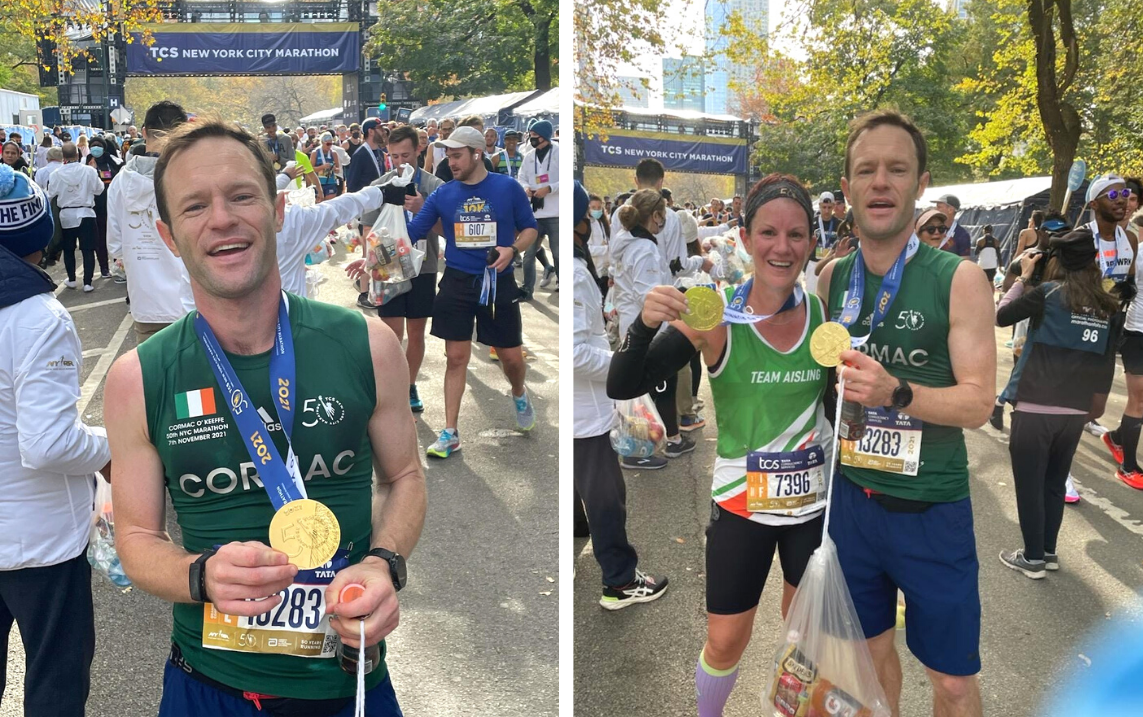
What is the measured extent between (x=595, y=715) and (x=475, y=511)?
1.72 m

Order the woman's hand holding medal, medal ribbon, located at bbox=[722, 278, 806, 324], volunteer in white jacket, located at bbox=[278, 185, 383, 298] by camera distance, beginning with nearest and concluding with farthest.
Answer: the woman's hand holding medal
medal ribbon, located at bbox=[722, 278, 806, 324]
volunteer in white jacket, located at bbox=[278, 185, 383, 298]

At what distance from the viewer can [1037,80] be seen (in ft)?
6.55

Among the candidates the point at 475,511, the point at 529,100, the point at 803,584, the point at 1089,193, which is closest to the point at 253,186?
the point at 803,584

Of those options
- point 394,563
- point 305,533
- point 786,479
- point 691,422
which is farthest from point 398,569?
point 691,422

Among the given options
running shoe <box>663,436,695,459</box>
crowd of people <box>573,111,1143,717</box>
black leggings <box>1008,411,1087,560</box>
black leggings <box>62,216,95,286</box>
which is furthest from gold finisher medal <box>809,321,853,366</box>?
black leggings <box>62,216,95,286</box>

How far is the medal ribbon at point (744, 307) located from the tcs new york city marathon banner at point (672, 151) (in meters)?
0.33

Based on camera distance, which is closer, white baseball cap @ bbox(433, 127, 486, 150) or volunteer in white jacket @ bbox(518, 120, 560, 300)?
white baseball cap @ bbox(433, 127, 486, 150)

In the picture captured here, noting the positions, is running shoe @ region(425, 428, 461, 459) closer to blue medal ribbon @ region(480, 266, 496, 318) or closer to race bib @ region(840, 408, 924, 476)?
blue medal ribbon @ region(480, 266, 496, 318)

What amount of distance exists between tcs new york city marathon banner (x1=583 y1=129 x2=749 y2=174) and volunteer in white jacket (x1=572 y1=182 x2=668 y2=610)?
0.99 feet

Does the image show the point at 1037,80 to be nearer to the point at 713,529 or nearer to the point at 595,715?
the point at 713,529

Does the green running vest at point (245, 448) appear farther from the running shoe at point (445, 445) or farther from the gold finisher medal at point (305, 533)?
the running shoe at point (445, 445)

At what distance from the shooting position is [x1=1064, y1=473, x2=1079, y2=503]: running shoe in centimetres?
212

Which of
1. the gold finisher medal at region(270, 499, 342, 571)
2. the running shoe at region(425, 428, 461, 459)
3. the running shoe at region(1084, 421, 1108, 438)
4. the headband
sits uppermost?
the headband

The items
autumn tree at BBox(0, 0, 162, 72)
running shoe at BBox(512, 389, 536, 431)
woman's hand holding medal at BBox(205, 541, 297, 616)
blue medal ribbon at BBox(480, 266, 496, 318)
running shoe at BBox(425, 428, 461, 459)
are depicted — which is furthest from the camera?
running shoe at BBox(512, 389, 536, 431)
